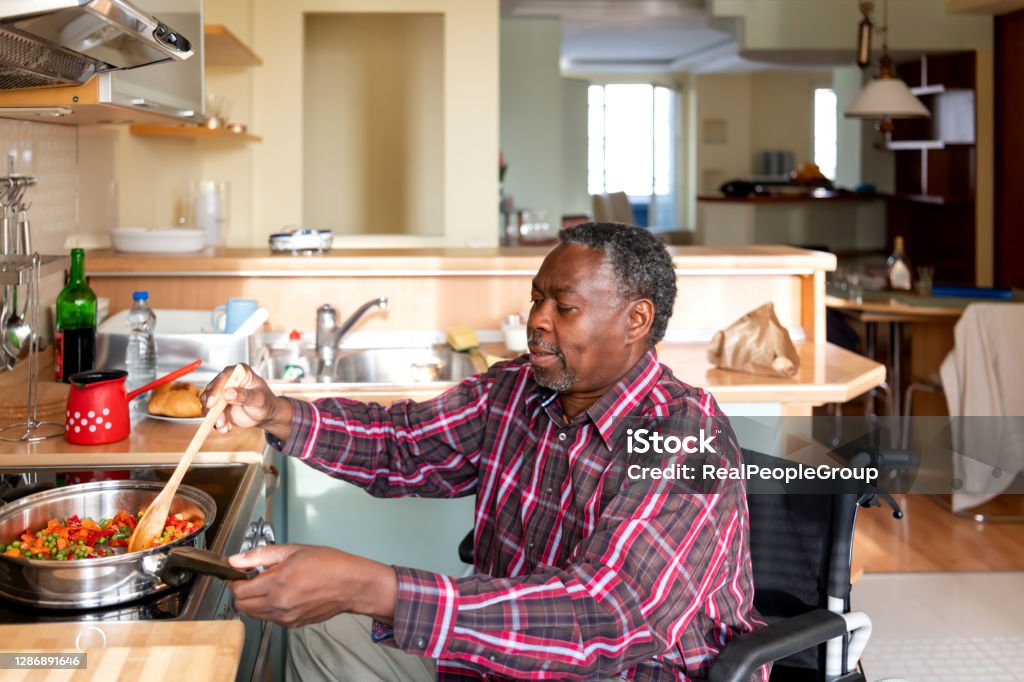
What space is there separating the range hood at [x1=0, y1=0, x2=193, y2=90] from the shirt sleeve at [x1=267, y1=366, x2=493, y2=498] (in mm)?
619

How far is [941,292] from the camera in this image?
5.09 m

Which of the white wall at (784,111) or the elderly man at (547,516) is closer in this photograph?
the elderly man at (547,516)

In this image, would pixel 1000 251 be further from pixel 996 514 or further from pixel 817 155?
pixel 817 155

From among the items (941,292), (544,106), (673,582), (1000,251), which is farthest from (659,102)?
(673,582)

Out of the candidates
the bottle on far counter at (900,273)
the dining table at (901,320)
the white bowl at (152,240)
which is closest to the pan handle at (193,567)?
the white bowl at (152,240)

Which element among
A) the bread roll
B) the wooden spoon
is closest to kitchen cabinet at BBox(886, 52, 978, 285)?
the bread roll

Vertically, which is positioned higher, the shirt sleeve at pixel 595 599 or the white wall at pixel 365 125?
the white wall at pixel 365 125

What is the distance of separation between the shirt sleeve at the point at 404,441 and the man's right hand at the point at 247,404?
5 centimetres

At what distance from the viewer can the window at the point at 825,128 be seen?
14.0 metres

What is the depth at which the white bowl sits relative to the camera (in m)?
3.38

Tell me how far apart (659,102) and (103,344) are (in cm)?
1292

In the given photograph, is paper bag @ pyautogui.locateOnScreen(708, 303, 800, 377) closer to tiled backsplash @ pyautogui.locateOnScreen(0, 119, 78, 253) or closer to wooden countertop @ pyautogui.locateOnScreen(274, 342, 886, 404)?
wooden countertop @ pyautogui.locateOnScreen(274, 342, 886, 404)

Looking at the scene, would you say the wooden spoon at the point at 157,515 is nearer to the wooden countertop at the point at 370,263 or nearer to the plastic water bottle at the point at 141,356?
the plastic water bottle at the point at 141,356

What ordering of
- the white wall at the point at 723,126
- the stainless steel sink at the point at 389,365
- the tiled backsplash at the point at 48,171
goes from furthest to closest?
the white wall at the point at 723,126 → the stainless steel sink at the point at 389,365 → the tiled backsplash at the point at 48,171
